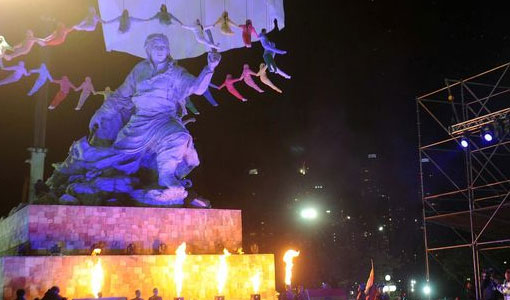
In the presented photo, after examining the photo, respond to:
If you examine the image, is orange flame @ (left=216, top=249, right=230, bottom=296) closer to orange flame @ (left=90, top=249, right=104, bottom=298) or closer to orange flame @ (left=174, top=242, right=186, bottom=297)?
orange flame @ (left=174, top=242, right=186, bottom=297)

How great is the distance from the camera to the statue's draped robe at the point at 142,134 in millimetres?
12727

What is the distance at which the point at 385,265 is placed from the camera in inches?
1484

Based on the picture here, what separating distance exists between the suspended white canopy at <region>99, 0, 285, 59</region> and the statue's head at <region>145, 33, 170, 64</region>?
432 centimetres

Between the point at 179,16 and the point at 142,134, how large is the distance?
646cm

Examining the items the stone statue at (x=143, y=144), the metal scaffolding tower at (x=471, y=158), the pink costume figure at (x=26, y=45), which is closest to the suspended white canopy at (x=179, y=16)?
the pink costume figure at (x=26, y=45)

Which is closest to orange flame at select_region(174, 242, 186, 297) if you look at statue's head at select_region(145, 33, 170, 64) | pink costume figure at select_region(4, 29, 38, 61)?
statue's head at select_region(145, 33, 170, 64)

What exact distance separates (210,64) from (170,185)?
281cm

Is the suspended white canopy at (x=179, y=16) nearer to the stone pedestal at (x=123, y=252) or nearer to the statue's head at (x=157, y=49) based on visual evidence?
the statue's head at (x=157, y=49)

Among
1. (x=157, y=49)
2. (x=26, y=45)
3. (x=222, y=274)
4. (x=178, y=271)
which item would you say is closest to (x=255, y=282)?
(x=222, y=274)

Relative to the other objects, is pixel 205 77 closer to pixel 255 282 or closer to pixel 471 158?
pixel 255 282

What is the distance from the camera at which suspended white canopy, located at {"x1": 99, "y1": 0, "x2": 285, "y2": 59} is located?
691 inches

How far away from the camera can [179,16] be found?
18.0 m

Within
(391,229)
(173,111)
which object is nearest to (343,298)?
(173,111)

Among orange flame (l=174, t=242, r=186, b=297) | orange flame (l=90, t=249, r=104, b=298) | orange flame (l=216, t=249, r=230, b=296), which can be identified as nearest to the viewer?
orange flame (l=90, t=249, r=104, b=298)
